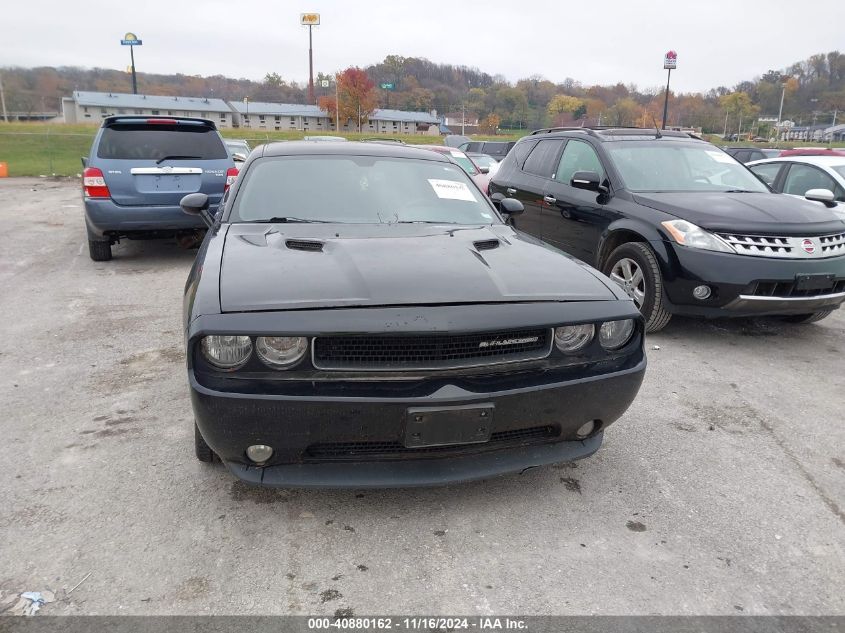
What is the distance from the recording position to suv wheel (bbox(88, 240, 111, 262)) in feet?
24.5

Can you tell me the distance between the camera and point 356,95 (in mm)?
87875

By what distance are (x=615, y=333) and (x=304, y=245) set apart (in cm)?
147

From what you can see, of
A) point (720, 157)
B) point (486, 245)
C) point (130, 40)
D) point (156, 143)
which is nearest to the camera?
point (486, 245)

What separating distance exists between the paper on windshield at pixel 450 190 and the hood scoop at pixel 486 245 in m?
0.76

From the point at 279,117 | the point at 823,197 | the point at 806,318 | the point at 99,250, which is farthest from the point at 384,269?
the point at 279,117

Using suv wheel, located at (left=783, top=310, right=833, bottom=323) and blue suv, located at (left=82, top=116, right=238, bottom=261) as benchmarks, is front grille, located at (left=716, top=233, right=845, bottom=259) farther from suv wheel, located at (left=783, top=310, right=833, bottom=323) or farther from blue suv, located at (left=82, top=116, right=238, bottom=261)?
blue suv, located at (left=82, top=116, right=238, bottom=261)

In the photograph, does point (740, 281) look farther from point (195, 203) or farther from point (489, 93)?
point (489, 93)

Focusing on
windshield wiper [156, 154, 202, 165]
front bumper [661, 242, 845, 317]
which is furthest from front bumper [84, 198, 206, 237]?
front bumper [661, 242, 845, 317]

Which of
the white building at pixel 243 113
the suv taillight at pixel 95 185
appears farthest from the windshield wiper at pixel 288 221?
the white building at pixel 243 113

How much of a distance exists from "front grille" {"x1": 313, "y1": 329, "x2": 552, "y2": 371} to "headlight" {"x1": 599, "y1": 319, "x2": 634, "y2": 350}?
0.47 metres

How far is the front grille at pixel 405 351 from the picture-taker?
2.21 meters

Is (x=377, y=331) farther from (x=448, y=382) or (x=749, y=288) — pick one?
(x=749, y=288)

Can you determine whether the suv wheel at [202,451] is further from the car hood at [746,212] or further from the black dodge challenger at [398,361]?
the car hood at [746,212]

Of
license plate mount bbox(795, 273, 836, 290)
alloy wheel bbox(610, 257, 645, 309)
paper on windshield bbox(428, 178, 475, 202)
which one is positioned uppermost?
paper on windshield bbox(428, 178, 475, 202)
